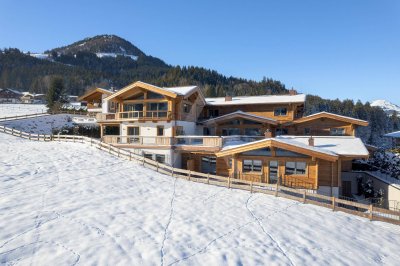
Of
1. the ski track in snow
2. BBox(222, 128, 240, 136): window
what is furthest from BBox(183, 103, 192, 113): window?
the ski track in snow

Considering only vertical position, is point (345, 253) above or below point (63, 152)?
below

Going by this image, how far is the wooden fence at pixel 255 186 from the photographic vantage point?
1445 centimetres

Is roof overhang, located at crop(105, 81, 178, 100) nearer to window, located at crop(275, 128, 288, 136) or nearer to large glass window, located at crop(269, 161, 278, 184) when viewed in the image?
large glass window, located at crop(269, 161, 278, 184)

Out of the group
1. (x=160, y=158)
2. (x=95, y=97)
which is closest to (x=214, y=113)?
(x=160, y=158)

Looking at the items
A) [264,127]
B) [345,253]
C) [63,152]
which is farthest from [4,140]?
[345,253]

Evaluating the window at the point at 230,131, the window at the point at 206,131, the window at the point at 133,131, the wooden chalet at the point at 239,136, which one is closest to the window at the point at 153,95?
the wooden chalet at the point at 239,136

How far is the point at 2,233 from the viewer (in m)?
8.98

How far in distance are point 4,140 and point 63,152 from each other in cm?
1048

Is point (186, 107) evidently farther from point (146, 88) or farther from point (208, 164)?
point (208, 164)

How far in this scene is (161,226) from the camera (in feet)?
35.4

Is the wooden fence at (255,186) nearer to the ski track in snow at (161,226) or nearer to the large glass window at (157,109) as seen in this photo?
the ski track in snow at (161,226)

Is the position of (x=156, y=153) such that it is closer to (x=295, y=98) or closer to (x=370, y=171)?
(x=295, y=98)

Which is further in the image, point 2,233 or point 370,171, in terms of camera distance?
point 370,171

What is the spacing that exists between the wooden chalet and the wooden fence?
4.01ft
